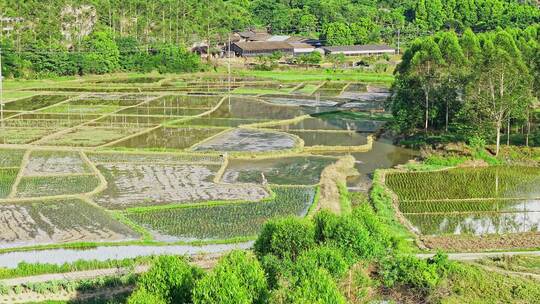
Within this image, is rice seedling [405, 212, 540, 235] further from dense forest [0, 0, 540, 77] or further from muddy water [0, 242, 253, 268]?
dense forest [0, 0, 540, 77]

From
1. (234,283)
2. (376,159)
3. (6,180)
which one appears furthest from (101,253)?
(376,159)

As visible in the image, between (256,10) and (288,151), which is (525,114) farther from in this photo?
(256,10)

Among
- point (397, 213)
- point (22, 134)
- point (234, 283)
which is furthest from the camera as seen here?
point (22, 134)

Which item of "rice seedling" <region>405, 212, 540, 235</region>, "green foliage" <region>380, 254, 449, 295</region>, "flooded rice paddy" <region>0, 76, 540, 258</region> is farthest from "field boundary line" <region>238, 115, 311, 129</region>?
"green foliage" <region>380, 254, 449, 295</region>

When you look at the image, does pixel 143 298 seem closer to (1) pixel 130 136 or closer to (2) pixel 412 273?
(2) pixel 412 273

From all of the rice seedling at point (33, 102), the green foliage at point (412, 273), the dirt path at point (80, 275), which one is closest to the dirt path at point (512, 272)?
the green foliage at point (412, 273)

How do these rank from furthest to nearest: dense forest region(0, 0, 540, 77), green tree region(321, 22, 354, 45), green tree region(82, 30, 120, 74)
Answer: green tree region(321, 22, 354, 45) < dense forest region(0, 0, 540, 77) < green tree region(82, 30, 120, 74)

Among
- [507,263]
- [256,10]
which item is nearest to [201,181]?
[507,263]
